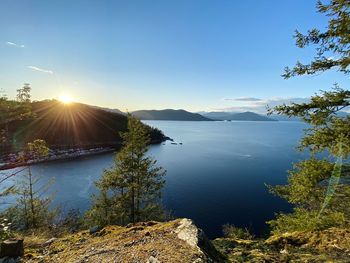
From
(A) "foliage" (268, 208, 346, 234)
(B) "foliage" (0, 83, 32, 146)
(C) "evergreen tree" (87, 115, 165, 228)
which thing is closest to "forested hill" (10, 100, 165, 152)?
(C) "evergreen tree" (87, 115, 165, 228)

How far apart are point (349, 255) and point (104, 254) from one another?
213 inches

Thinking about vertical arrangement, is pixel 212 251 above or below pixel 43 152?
below

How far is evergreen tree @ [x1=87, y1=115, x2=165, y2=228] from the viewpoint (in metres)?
22.0

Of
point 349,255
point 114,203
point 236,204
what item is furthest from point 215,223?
point 349,255

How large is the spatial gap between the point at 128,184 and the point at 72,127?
15453 cm

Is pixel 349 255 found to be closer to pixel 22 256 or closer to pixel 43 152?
pixel 22 256

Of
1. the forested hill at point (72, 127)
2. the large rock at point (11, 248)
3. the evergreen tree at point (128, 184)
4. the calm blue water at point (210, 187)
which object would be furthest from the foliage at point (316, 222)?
the forested hill at point (72, 127)

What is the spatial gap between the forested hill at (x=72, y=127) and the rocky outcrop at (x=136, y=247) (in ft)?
458

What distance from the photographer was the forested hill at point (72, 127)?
481 feet

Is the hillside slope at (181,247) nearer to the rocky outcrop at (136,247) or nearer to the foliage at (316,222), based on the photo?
the rocky outcrop at (136,247)

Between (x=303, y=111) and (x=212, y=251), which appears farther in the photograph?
(x=303, y=111)

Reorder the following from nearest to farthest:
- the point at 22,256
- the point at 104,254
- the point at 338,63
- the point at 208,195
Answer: the point at 104,254
the point at 22,256
the point at 338,63
the point at 208,195

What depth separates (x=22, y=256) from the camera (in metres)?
6.84

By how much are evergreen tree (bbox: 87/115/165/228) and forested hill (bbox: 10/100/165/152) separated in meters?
124
